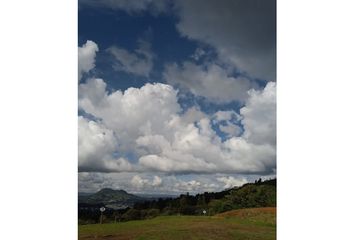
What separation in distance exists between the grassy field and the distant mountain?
0.25 m

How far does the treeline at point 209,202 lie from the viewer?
5.11 m

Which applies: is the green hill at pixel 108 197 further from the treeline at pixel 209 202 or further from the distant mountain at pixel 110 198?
the treeline at pixel 209 202

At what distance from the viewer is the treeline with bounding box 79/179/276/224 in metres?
5.11

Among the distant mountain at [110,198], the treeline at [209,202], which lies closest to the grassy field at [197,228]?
the treeline at [209,202]

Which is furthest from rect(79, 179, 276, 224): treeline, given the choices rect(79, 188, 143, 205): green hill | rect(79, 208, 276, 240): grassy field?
rect(79, 188, 143, 205): green hill

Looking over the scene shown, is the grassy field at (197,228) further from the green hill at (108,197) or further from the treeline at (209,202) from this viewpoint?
the green hill at (108,197)

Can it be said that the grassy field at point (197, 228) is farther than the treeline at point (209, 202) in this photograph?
No

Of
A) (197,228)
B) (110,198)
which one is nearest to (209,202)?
(197,228)

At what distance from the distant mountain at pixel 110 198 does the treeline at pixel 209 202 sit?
171mm

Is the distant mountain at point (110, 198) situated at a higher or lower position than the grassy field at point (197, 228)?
higher

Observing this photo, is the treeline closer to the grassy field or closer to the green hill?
the grassy field

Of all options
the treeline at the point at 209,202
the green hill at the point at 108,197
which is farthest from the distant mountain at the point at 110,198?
the treeline at the point at 209,202
